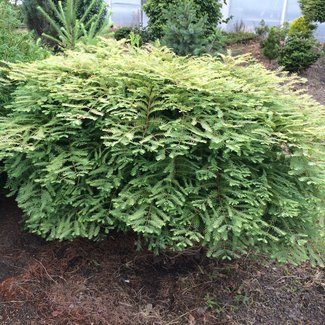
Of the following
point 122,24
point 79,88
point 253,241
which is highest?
point 79,88

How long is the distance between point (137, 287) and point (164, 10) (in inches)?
229

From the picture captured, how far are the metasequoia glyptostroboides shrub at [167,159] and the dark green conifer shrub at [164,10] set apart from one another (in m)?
5.31

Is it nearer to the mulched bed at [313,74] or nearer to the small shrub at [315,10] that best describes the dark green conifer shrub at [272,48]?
the mulched bed at [313,74]

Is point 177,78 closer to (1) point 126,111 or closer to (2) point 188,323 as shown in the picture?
(1) point 126,111

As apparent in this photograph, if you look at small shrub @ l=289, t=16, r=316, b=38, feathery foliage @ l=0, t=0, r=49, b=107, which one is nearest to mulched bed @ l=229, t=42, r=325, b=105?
small shrub @ l=289, t=16, r=316, b=38

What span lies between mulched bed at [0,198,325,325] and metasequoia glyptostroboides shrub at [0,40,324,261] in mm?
419

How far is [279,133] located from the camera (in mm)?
2254

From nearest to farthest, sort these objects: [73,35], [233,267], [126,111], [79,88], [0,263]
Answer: [126,111] < [79,88] < [0,263] < [233,267] < [73,35]

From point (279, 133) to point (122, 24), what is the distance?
11.2 meters

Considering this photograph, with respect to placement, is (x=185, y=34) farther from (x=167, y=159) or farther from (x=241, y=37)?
(x=241, y=37)

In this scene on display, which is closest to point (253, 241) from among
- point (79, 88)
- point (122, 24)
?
point (79, 88)

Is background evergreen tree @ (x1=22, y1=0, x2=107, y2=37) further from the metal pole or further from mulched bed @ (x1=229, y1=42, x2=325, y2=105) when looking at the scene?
the metal pole

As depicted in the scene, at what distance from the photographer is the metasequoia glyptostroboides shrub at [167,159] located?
7.19ft

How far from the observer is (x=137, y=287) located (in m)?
2.67
